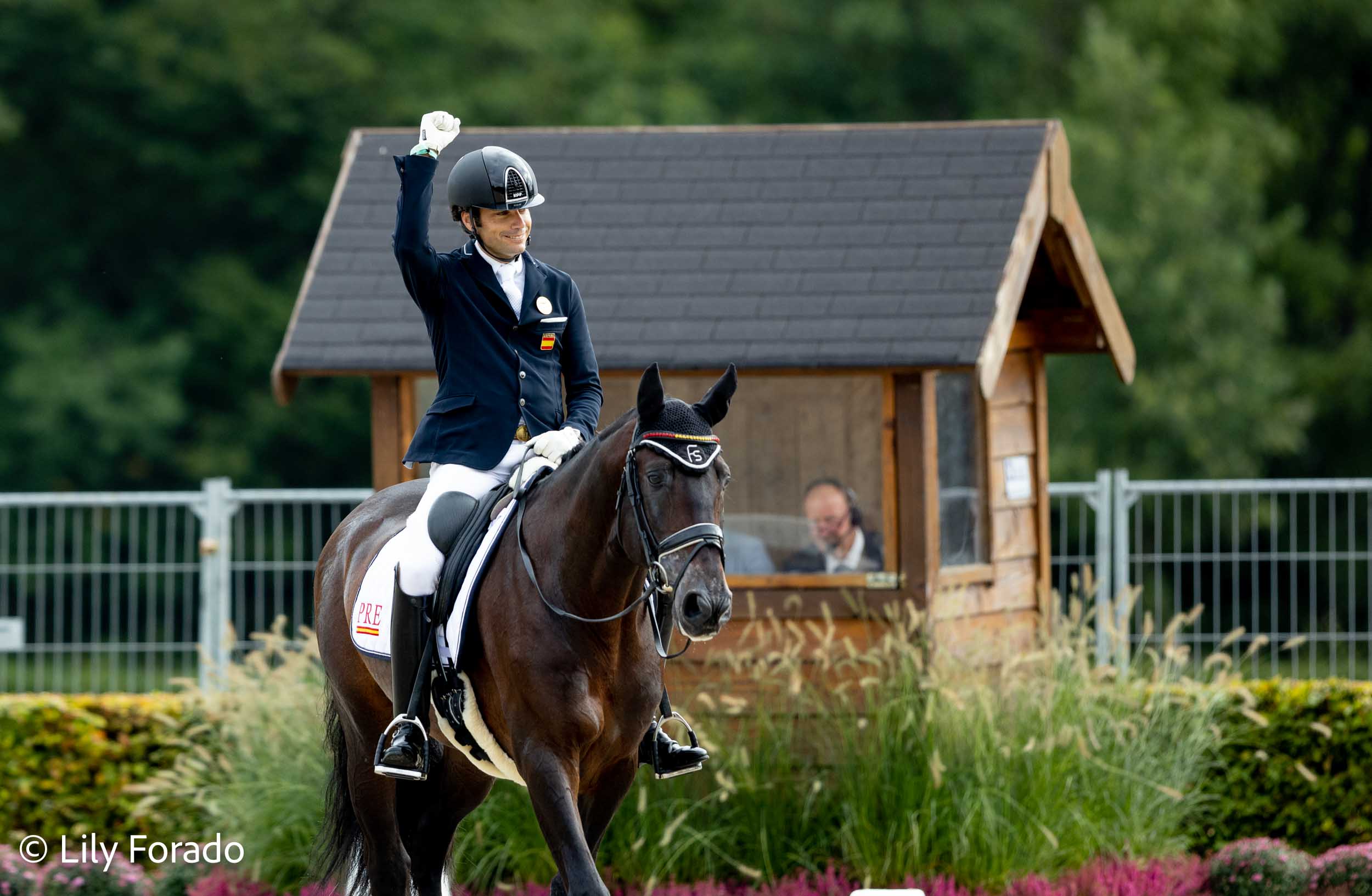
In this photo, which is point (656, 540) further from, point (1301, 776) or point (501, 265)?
point (1301, 776)

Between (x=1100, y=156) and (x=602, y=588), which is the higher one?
(x=1100, y=156)

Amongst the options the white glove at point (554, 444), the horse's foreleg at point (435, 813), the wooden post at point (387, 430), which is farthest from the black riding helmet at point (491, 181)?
the wooden post at point (387, 430)

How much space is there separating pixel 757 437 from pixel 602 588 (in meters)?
4.37

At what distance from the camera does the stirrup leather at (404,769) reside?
5.45 m

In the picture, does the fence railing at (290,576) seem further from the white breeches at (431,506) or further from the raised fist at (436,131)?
the raised fist at (436,131)

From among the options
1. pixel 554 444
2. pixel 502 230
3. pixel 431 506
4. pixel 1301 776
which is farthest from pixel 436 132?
pixel 1301 776

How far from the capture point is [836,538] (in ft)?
28.9

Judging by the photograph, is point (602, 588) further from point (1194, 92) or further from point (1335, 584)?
point (1194, 92)

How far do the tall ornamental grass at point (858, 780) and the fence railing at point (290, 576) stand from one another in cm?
61

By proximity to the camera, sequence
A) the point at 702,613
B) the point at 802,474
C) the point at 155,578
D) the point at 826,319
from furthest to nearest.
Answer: the point at 155,578, the point at 802,474, the point at 826,319, the point at 702,613

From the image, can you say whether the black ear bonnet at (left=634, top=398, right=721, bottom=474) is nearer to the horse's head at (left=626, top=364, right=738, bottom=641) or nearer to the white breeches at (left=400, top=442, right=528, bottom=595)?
the horse's head at (left=626, top=364, right=738, bottom=641)

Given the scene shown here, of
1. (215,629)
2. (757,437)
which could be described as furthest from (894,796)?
(215,629)

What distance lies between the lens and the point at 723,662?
8352 millimetres

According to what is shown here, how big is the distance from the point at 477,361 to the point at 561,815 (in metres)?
1.44
